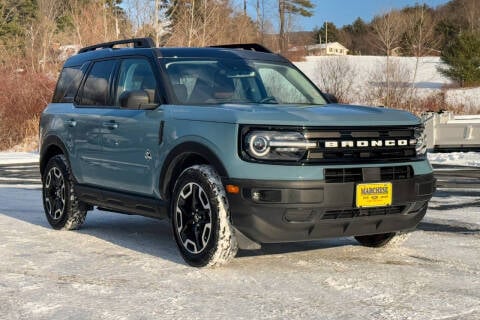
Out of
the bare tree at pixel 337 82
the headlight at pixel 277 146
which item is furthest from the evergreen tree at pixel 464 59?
the headlight at pixel 277 146

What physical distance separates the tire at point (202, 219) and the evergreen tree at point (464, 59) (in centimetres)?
4367

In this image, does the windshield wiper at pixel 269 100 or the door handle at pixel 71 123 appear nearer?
the windshield wiper at pixel 269 100

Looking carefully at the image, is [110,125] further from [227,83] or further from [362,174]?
[362,174]

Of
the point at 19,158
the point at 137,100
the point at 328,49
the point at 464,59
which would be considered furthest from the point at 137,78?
the point at 328,49

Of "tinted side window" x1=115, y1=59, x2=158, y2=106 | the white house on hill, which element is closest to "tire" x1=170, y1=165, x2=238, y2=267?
"tinted side window" x1=115, y1=59, x2=158, y2=106

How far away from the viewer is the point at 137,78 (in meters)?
6.50

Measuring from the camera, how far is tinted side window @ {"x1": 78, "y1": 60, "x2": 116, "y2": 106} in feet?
22.6

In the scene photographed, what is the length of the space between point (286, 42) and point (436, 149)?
4341 centimetres

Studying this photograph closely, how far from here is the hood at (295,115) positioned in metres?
5.03

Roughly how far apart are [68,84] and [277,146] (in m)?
3.55

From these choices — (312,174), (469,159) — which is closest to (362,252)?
(312,174)

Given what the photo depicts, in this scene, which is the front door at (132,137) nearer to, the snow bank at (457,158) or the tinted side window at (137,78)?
the tinted side window at (137,78)

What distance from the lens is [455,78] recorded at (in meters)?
48.0

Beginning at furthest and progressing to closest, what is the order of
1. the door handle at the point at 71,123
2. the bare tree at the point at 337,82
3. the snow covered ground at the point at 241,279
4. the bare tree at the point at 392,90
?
the bare tree at the point at 337,82
the bare tree at the point at 392,90
the door handle at the point at 71,123
the snow covered ground at the point at 241,279
